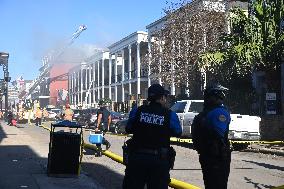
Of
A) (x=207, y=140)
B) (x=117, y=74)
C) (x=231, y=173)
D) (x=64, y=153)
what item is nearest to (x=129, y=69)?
(x=117, y=74)

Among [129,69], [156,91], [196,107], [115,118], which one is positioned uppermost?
[129,69]

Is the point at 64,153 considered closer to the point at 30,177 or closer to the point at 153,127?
the point at 30,177

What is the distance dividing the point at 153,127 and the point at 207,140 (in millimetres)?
573

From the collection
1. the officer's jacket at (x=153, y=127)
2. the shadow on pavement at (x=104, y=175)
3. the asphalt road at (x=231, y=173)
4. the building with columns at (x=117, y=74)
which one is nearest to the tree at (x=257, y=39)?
the asphalt road at (x=231, y=173)

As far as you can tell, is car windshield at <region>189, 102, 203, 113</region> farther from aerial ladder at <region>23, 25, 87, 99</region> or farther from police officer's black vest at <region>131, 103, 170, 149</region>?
aerial ladder at <region>23, 25, 87, 99</region>

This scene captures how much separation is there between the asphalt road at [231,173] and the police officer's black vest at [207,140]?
3.95m

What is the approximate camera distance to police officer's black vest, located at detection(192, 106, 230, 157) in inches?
177

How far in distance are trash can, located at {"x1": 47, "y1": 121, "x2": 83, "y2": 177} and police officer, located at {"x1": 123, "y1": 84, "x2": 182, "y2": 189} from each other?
14.1 ft

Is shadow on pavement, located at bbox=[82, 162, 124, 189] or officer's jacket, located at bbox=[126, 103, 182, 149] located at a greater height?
officer's jacket, located at bbox=[126, 103, 182, 149]

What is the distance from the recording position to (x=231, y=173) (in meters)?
10.1

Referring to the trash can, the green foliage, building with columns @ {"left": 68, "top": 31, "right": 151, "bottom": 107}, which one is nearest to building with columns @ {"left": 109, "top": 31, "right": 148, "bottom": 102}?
building with columns @ {"left": 68, "top": 31, "right": 151, "bottom": 107}

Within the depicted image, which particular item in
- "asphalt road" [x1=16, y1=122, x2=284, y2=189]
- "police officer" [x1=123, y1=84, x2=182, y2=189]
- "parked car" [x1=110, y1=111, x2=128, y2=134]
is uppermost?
"police officer" [x1=123, y1=84, x2=182, y2=189]

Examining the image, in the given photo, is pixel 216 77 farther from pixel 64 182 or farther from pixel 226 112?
pixel 226 112

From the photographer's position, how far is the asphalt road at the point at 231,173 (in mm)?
8817
